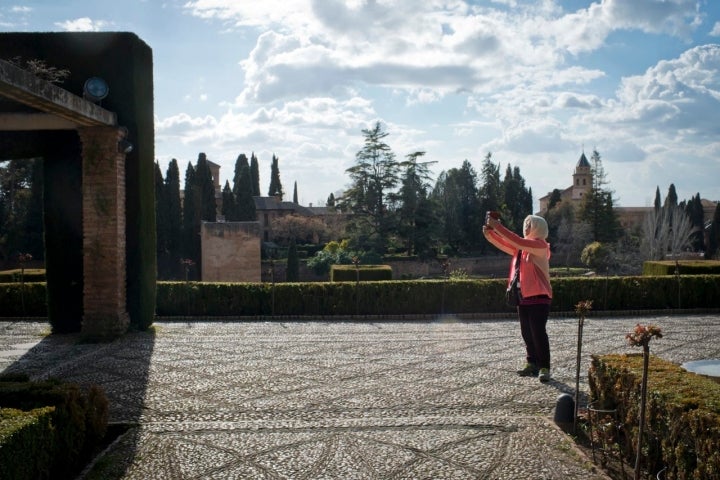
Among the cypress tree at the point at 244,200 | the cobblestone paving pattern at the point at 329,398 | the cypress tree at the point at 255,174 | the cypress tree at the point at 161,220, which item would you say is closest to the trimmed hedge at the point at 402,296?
the cobblestone paving pattern at the point at 329,398

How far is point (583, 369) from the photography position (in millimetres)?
7422

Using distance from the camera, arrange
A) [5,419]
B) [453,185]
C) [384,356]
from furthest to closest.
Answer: [453,185], [384,356], [5,419]

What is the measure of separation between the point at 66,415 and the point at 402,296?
9.83m

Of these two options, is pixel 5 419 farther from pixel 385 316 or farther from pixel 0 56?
pixel 385 316

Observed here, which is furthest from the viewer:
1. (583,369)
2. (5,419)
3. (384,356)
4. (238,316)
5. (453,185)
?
(453,185)

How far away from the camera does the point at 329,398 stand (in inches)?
236

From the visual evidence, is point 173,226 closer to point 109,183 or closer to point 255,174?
point 255,174

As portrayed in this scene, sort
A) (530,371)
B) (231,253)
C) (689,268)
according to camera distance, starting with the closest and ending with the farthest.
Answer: (530,371) → (689,268) → (231,253)

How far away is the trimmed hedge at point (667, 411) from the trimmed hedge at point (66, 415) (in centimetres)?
349

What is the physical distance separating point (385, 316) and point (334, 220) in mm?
38979

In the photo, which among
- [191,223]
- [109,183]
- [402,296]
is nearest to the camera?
[109,183]

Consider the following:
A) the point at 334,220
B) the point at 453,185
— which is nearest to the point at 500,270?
the point at 453,185

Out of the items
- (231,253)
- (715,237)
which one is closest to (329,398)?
(231,253)

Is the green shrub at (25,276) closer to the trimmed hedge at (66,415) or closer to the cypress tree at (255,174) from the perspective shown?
the trimmed hedge at (66,415)
